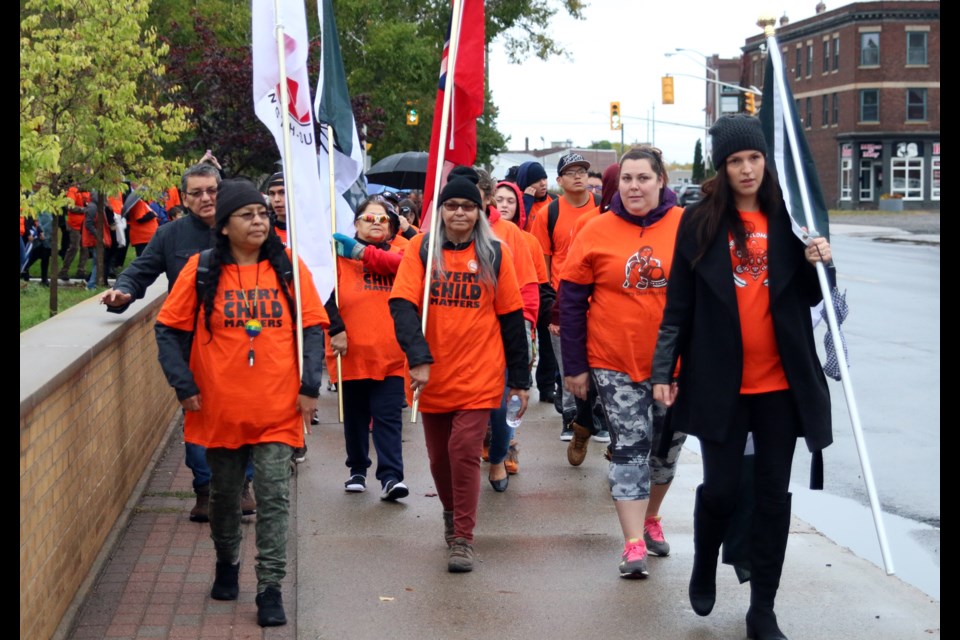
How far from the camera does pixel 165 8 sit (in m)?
25.4

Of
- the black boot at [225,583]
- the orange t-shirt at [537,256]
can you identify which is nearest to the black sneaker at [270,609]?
the black boot at [225,583]

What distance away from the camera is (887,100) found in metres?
71.7

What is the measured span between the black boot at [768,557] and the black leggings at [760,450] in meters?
0.04

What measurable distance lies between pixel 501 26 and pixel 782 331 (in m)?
34.4

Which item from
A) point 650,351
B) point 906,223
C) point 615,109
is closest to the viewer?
point 650,351

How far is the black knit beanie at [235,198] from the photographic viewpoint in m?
5.62

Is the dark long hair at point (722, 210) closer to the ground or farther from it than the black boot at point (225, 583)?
farther from it

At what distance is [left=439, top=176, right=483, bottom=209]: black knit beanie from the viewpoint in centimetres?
A: 647

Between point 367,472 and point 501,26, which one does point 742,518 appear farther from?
point 501,26

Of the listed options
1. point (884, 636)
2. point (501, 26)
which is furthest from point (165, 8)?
point (884, 636)

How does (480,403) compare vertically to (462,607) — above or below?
above

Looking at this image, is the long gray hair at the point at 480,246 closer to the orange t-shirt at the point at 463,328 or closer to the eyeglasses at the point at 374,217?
the orange t-shirt at the point at 463,328

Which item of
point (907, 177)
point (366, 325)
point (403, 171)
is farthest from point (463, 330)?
point (907, 177)
